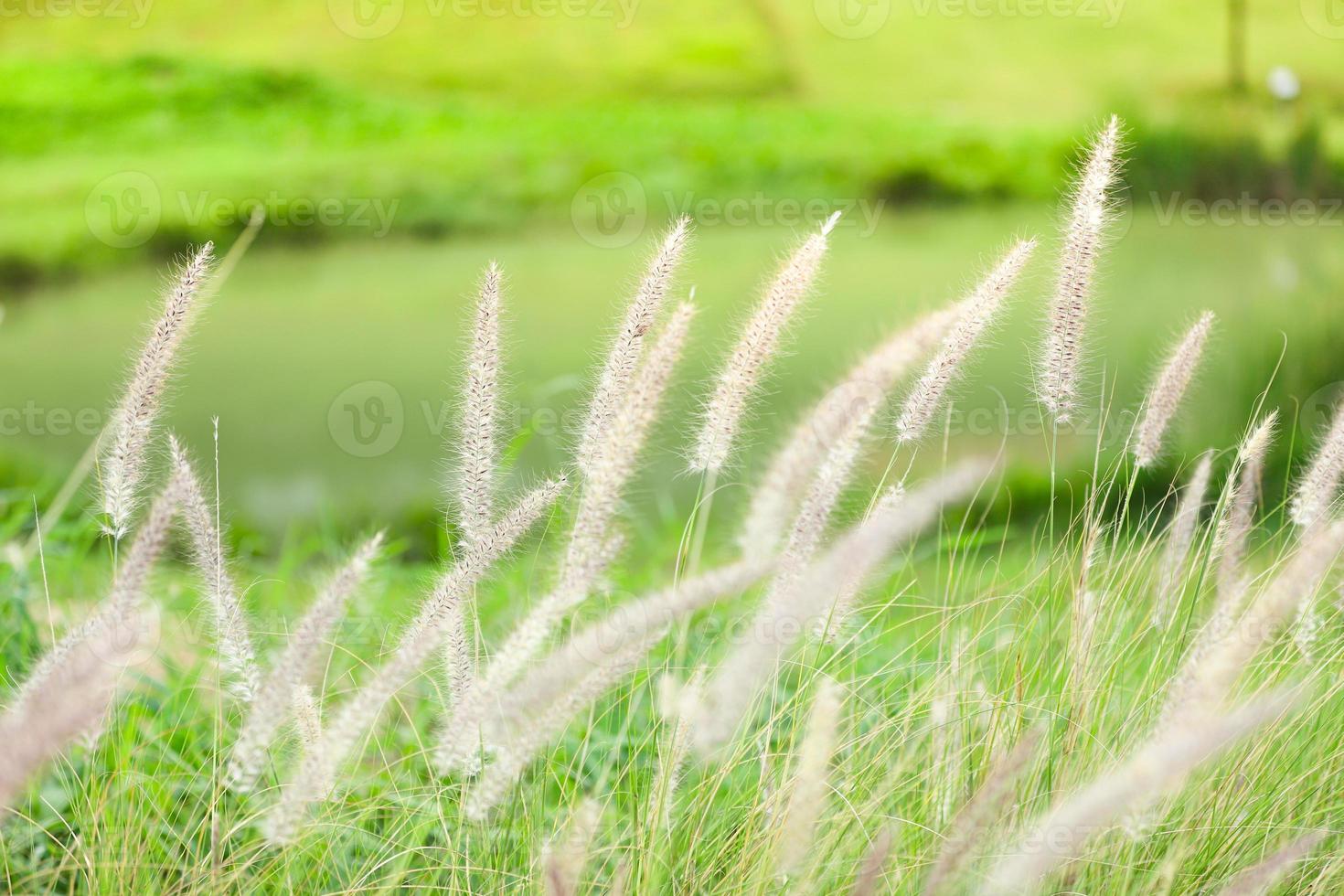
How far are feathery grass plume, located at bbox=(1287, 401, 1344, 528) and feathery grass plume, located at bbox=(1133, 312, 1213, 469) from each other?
134 millimetres

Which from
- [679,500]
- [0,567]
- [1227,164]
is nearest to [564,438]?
[679,500]

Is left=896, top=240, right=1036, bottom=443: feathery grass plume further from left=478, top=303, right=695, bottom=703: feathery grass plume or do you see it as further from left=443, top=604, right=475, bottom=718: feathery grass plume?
left=443, top=604, right=475, bottom=718: feathery grass plume

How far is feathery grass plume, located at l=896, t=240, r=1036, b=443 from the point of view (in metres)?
0.92

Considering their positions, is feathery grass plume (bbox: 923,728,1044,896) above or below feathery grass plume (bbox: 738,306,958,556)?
below

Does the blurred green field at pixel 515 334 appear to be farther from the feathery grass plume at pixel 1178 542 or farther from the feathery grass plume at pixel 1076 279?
→ the feathery grass plume at pixel 1076 279

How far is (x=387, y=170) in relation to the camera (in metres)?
2.86

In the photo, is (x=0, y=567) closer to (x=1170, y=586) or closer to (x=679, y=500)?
(x=679, y=500)

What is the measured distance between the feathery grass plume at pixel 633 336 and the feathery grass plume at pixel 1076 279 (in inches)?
13.8

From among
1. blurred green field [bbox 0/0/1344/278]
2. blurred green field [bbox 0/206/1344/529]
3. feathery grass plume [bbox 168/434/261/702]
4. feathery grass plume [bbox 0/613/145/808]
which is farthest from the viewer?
blurred green field [bbox 0/0/1344/278]

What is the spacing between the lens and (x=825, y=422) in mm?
827

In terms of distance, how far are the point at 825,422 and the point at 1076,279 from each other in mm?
323

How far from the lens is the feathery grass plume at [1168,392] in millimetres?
1068

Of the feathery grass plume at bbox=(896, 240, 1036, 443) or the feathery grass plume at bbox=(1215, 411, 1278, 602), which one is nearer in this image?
the feathery grass plume at bbox=(896, 240, 1036, 443)

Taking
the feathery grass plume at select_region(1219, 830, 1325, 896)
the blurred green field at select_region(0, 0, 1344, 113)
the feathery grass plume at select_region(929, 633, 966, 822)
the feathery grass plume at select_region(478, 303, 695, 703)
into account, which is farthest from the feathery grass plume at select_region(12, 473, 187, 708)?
the blurred green field at select_region(0, 0, 1344, 113)
